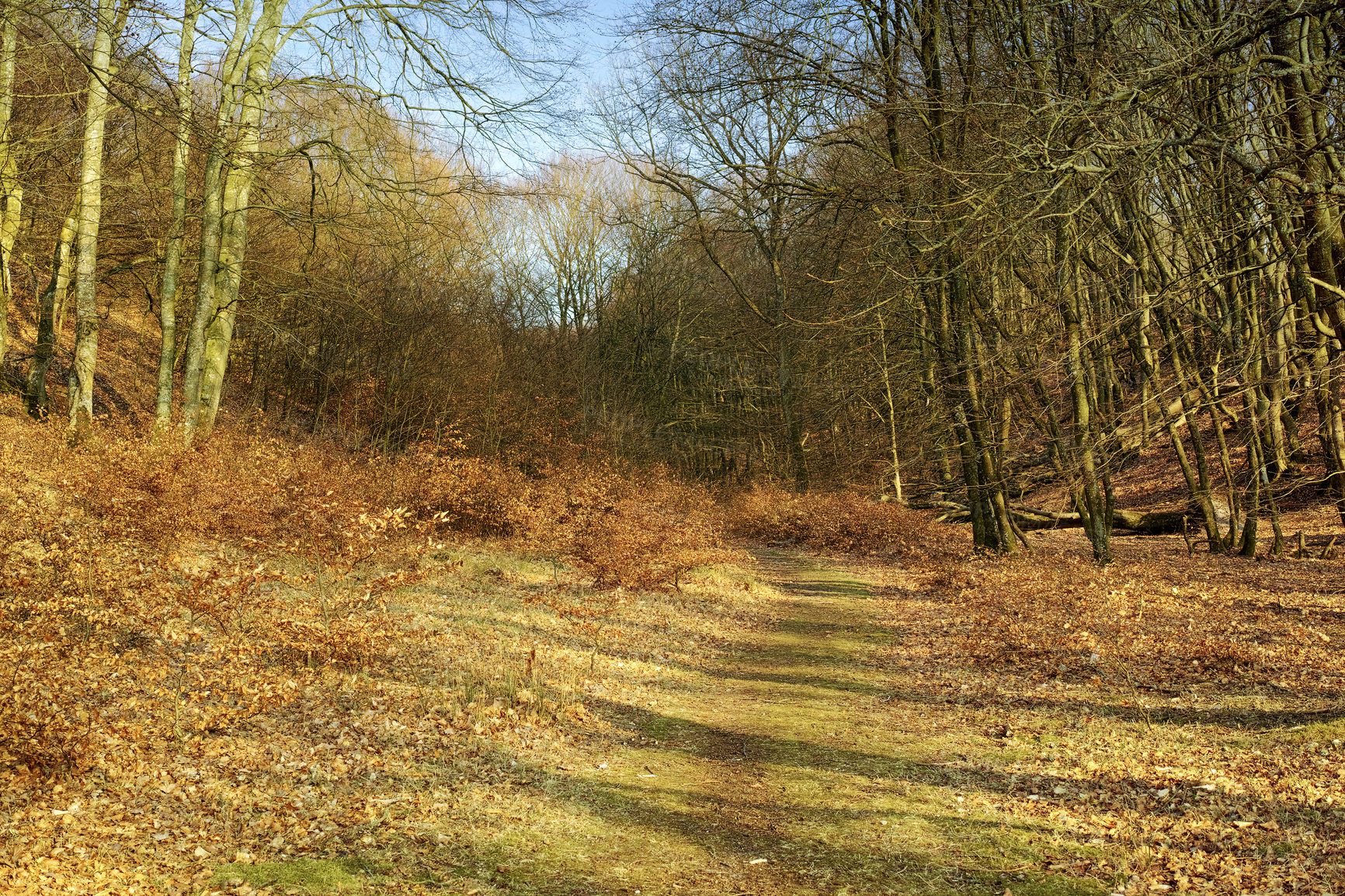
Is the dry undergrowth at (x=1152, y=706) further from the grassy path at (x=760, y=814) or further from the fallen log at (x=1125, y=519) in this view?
the fallen log at (x=1125, y=519)

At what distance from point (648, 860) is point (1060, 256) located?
11.6 meters

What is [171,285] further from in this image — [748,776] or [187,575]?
[748,776]

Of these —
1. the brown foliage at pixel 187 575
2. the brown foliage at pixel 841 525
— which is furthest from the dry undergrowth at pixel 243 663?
the brown foliage at pixel 841 525

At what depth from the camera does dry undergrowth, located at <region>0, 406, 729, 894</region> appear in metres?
4.52

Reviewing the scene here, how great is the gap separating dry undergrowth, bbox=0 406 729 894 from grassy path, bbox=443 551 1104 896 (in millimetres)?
585

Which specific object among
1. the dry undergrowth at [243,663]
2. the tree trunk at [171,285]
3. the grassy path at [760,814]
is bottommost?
the grassy path at [760,814]

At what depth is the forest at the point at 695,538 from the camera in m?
4.92

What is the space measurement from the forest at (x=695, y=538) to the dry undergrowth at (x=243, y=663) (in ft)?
0.16

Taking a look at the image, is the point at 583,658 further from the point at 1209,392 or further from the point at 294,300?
the point at 294,300

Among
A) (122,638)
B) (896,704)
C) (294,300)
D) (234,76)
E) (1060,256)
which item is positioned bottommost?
(896,704)

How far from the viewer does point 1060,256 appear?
43.6 ft

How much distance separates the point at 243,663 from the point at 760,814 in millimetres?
4241

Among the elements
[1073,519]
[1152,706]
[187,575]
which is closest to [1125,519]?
[1073,519]

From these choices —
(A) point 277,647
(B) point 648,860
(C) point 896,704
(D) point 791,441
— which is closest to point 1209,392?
(C) point 896,704
